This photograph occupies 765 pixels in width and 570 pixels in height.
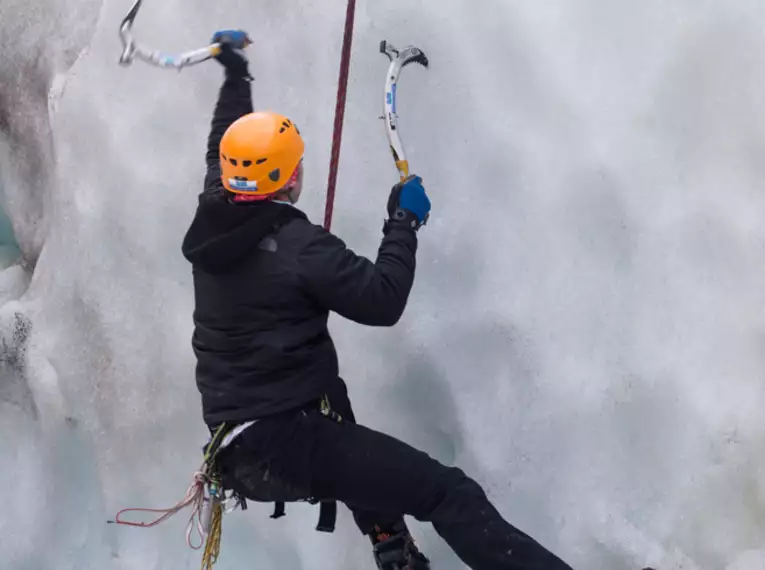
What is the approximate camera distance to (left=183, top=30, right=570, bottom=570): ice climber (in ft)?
5.77

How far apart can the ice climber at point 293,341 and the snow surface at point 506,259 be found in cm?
53

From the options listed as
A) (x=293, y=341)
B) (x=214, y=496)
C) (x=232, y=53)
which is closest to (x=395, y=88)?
(x=232, y=53)

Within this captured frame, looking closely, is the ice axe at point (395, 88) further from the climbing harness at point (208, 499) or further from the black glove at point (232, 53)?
the climbing harness at point (208, 499)

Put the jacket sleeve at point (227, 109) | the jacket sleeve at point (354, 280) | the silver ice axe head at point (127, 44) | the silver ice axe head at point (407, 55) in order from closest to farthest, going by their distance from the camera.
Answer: the jacket sleeve at point (354, 280) < the silver ice axe head at point (127, 44) < the jacket sleeve at point (227, 109) < the silver ice axe head at point (407, 55)

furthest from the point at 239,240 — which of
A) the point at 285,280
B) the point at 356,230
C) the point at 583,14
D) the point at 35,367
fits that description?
the point at 35,367

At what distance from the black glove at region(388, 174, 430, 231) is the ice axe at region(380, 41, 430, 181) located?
19 centimetres

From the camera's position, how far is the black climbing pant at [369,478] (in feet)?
6.08

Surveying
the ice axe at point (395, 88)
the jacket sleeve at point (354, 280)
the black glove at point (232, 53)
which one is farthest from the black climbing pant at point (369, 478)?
the black glove at point (232, 53)

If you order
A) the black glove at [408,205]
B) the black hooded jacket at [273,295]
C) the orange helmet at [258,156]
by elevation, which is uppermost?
the black glove at [408,205]

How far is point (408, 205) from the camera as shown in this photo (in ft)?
6.17

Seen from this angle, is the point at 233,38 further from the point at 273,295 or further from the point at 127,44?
the point at 273,295

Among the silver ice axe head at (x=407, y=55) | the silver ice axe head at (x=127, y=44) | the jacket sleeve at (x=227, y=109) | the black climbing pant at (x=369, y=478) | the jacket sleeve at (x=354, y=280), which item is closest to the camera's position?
the jacket sleeve at (x=354, y=280)

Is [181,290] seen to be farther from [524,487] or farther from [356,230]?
[524,487]

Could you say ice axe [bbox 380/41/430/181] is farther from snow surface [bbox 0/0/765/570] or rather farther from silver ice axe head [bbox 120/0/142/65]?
silver ice axe head [bbox 120/0/142/65]
